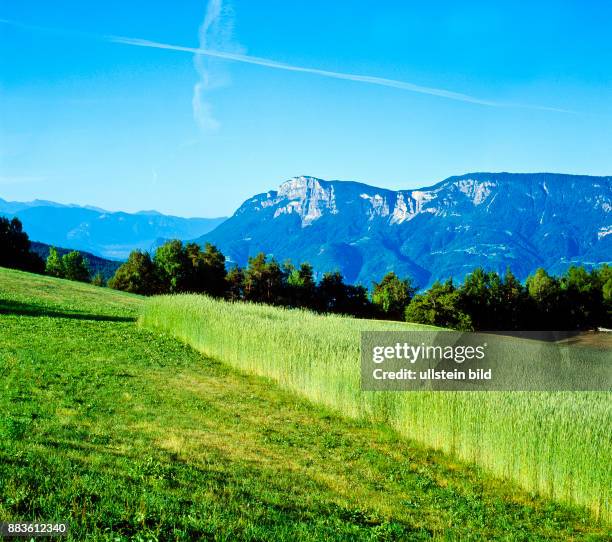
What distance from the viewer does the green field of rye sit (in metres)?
8.73

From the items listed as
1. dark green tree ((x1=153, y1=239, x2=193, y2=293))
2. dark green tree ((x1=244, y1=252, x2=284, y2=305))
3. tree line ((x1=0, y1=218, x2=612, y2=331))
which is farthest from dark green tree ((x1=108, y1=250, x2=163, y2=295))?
dark green tree ((x1=244, y1=252, x2=284, y2=305))

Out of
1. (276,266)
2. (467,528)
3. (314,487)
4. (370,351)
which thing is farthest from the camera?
(276,266)

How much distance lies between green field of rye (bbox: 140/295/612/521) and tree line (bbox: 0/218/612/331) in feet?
192

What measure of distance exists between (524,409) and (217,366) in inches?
477

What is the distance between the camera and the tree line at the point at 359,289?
78438 mm

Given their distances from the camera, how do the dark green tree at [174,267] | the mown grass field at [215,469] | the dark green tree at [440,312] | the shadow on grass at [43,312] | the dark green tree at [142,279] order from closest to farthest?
the mown grass field at [215,469] → the shadow on grass at [43,312] → the dark green tree at [174,267] → the dark green tree at [440,312] → the dark green tree at [142,279]

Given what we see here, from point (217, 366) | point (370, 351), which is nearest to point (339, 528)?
point (370, 351)

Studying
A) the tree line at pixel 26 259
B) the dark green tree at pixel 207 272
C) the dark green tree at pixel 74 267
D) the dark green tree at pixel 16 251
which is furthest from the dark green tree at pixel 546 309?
the dark green tree at pixel 16 251

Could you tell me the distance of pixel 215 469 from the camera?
891 cm

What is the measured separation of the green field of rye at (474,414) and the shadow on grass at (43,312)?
11.5 m

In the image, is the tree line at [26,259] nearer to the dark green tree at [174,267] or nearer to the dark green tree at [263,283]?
the dark green tree at [174,267]

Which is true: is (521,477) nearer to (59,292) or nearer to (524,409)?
(524,409)

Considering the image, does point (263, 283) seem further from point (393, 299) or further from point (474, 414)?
point (474, 414)

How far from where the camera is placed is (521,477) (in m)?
9.75
